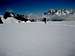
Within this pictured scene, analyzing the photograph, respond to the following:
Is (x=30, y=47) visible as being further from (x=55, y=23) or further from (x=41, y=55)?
(x=55, y=23)

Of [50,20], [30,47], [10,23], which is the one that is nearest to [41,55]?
[30,47]

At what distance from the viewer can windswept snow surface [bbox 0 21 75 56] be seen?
1.47 metres

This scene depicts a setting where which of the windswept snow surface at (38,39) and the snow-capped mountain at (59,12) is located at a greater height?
the snow-capped mountain at (59,12)

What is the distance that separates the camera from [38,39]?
4.95 feet

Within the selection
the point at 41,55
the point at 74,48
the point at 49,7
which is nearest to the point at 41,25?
the point at 49,7

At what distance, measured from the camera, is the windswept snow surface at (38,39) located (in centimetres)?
147

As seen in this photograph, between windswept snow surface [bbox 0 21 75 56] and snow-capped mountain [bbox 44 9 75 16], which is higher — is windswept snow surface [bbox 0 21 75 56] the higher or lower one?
the lower one

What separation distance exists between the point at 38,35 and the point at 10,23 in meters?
0.35

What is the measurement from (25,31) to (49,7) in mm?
382

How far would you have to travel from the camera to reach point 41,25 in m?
1.51

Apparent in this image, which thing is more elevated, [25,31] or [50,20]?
[50,20]

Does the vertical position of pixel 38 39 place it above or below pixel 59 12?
below

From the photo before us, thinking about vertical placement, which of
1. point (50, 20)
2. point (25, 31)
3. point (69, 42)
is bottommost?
point (69, 42)

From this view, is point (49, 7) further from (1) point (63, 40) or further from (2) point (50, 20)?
(1) point (63, 40)
